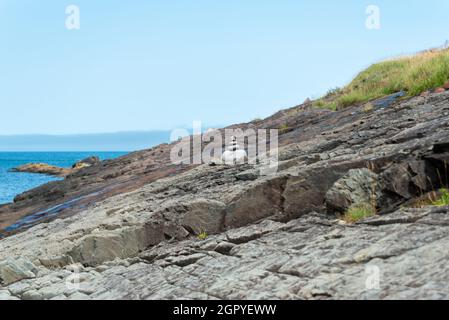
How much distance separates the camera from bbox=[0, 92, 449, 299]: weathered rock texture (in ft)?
22.5

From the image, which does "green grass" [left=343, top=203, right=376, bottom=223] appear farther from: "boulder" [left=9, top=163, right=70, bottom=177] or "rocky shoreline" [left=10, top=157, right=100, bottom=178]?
"boulder" [left=9, top=163, right=70, bottom=177]

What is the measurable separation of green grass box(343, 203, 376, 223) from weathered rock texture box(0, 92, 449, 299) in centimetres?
21

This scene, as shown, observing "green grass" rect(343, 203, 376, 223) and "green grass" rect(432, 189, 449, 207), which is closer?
"green grass" rect(432, 189, 449, 207)

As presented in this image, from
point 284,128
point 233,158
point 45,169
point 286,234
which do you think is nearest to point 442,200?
point 286,234

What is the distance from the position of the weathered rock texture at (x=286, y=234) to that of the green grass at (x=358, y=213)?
0.70 feet

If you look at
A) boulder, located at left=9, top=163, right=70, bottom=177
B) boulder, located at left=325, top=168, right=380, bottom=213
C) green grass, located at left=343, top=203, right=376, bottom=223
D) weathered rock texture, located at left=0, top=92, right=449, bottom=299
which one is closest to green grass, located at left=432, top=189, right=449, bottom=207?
weathered rock texture, located at left=0, top=92, right=449, bottom=299

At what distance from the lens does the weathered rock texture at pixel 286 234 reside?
22.5ft

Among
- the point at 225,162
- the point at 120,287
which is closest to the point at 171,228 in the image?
the point at 120,287

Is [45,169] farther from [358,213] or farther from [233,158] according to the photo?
[358,213]

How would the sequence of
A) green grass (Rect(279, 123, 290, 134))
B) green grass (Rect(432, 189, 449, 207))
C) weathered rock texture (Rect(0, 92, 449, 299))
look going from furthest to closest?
1. green grass (Rect(279, 123, 290, 134))
2. green grass (Rect(432, 189, 449, 207))
3. weathered rock texture (Rect(0, 92, 449, 299))

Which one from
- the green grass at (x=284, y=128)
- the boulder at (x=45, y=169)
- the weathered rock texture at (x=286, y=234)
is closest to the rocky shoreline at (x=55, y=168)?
the boulder at (x=45, y=169)
